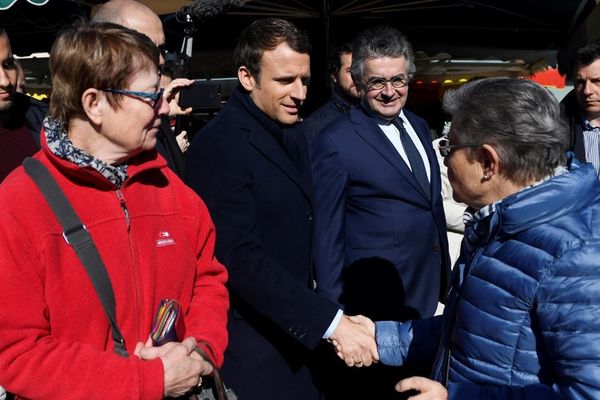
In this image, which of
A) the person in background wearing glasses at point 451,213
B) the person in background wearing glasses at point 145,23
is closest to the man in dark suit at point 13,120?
the person in background wearing glasses at point 145,23

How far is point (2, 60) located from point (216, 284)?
151 cm

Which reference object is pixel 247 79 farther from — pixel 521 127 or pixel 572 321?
pixel 572 321

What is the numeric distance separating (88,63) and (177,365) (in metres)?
0.82

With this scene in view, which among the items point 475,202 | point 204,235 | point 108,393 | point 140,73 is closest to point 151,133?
point 140,73

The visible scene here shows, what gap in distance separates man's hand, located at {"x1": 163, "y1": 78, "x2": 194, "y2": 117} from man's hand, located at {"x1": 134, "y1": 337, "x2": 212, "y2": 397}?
5.48 ft

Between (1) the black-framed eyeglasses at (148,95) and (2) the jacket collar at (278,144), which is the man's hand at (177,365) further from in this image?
(2) the jacket collar at (278,144)

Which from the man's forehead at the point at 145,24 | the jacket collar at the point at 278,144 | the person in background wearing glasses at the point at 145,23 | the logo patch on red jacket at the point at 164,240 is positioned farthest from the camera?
the man's forehead at the point at 145,24

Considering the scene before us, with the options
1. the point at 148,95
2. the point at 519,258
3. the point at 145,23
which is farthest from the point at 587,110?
the point at 148,95

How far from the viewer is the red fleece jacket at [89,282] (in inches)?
60.5

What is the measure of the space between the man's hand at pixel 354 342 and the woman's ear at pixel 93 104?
4.19 feet

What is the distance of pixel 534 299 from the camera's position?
146 cm

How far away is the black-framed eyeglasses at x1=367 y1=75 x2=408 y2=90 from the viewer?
11.1 feet

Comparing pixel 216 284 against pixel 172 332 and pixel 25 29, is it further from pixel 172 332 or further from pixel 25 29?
pixel 25 29

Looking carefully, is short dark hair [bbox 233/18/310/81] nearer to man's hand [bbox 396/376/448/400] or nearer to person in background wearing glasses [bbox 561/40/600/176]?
man's hand [bbox 396/376/448/400]
